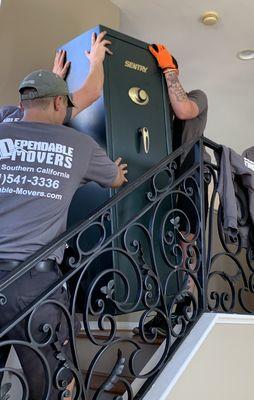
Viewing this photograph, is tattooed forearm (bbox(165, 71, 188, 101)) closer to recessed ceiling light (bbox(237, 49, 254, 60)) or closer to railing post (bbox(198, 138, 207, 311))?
railing post (bbox(198, 138, 207, 311))

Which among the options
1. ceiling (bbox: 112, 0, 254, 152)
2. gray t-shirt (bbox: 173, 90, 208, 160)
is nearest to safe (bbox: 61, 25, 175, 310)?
gray t-shirt (bbox: 173, 90, 208, 160)

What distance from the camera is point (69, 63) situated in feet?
8.07

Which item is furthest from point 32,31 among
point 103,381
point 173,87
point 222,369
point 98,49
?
point 222,369

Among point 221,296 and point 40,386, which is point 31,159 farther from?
point 221,296

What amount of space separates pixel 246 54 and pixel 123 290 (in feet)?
9.50

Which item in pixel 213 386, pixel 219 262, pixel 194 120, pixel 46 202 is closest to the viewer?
pixel 46 202

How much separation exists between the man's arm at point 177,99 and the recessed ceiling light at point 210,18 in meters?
1.44

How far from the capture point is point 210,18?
3736mm

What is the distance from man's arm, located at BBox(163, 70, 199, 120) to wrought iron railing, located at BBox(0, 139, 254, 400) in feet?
0.81

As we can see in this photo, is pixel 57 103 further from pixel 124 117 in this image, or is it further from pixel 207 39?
pixel 207 39

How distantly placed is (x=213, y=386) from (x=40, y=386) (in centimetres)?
77

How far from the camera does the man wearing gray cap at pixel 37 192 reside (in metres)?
1.53

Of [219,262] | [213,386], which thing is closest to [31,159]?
[213,386]

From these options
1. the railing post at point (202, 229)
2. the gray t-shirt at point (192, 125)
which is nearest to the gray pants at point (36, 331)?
the railing post at point (202, 229)
